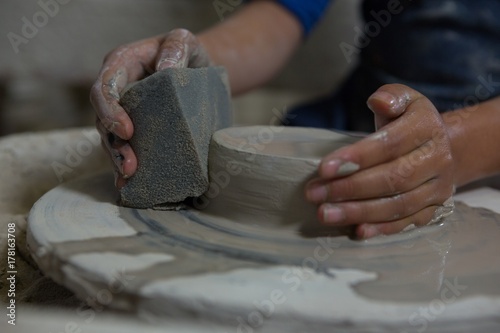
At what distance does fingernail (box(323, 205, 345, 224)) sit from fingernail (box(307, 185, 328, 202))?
15mm

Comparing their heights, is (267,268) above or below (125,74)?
below

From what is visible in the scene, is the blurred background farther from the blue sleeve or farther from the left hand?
the left hand

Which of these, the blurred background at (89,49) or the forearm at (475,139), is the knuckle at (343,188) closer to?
the forearm at (475,139)

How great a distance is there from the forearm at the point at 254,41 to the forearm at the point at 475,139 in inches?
25.9

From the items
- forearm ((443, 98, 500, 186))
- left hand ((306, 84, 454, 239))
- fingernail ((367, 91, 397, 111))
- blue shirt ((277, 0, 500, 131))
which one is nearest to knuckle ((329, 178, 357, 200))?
left hand ((306, 84, 454, 239))

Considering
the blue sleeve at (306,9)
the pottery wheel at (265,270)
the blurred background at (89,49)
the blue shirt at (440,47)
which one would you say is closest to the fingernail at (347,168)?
the pottery wheel at (265,270)

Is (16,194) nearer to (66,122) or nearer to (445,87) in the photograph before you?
(445,87)

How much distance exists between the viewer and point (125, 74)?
117 cm

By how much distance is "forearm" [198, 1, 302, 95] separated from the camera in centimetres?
162

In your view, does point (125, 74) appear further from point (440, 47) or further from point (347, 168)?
point (440, 47)

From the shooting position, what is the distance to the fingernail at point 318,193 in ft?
2.98

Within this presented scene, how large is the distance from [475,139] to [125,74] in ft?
2.33

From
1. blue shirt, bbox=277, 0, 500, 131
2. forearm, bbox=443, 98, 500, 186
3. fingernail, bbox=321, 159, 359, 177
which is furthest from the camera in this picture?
blue shirt, bbox=277, 0, 500, 131

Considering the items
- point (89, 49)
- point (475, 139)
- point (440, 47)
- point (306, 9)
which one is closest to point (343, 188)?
point (475, 139)
